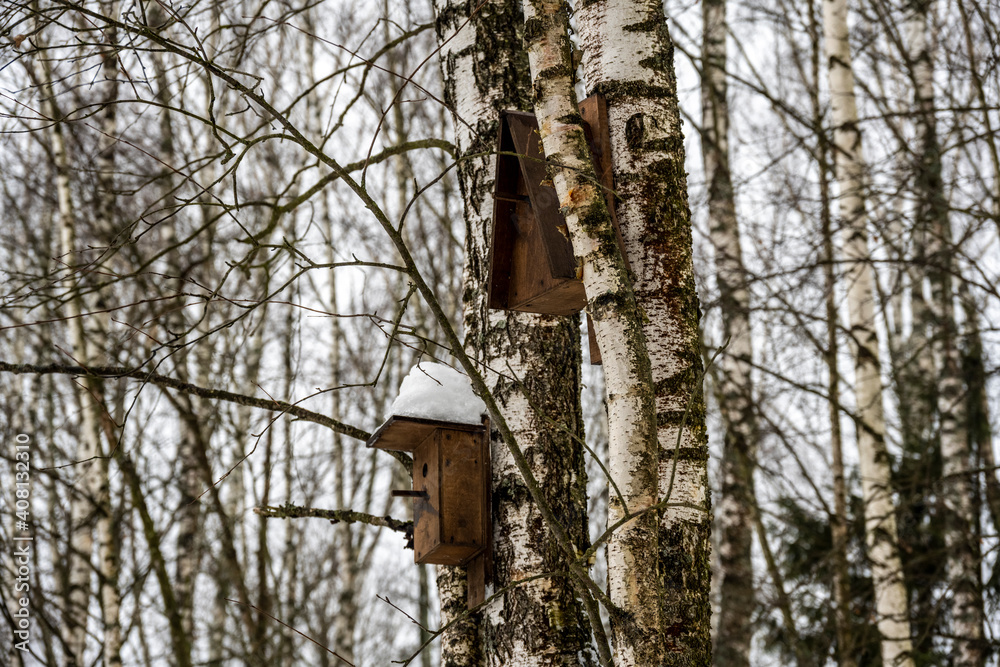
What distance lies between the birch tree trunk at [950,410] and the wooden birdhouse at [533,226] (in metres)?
3.04

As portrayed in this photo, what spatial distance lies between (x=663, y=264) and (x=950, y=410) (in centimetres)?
484

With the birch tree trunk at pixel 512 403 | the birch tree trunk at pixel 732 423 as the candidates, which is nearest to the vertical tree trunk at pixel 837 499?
the birch tree trunk at pixel 732 423

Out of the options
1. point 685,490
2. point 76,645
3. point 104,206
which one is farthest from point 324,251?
point 685,490

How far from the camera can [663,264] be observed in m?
2.06

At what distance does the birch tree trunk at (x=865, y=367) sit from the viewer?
5211 mm

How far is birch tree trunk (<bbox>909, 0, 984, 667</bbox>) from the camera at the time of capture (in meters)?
5.32

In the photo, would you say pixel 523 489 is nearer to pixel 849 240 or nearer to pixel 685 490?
pixel 685 490

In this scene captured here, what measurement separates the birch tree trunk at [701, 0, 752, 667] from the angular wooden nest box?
3.41 m

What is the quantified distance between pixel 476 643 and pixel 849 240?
13.4 ft

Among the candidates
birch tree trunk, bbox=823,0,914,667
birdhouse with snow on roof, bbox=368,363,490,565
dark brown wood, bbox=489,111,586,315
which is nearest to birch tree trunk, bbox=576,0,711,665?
dark brown wood, bbox=489,111,586,315

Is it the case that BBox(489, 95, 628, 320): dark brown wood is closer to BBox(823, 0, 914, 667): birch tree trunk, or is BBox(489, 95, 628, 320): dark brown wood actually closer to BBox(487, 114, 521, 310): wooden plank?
BBox(487, 114, 521, 310): wooden plank

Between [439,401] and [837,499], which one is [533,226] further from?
[837,499]

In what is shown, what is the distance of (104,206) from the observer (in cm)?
659

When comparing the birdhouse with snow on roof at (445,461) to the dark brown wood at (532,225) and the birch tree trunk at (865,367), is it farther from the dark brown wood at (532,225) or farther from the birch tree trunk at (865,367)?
the birch tree trunk at (865,367)
